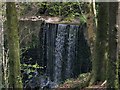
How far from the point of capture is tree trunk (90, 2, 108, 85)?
23.7ft

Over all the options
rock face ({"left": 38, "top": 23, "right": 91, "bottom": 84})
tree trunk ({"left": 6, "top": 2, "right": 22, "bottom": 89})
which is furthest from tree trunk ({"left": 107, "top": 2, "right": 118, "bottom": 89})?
rock face ({"left": 38, "top": 23, "right": 91, "bottom": 84})

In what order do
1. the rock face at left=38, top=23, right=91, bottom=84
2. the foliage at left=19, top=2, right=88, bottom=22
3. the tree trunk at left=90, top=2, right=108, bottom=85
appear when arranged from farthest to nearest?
the foliage at left=19, top=2, right=88, bottom=22, the rock face at left=38, top=23, right=91, bottom=84, the tree trunk at left=90, top=2, right=108, bottom=85

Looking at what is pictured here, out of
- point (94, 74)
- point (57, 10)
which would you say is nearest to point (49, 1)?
point (57, 10)

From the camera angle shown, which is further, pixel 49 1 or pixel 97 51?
pixel 49 1

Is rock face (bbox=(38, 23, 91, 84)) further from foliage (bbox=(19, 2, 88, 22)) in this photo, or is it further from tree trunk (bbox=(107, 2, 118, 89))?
tree trunk (bbox=(107, 2, 118, 89))

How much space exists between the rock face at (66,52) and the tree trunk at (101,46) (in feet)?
17.2

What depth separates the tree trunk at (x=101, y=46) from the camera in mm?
7238

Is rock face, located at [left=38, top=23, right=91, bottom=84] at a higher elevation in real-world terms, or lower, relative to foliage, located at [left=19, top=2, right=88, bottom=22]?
lower

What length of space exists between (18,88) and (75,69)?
6.37 metres

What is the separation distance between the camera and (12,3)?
21.7 ft

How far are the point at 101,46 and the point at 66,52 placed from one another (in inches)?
232

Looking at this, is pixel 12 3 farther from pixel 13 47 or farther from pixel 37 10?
pixel 37 10

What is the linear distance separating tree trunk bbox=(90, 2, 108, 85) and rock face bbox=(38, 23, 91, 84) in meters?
5.23

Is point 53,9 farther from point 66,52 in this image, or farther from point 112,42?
point 112,42
